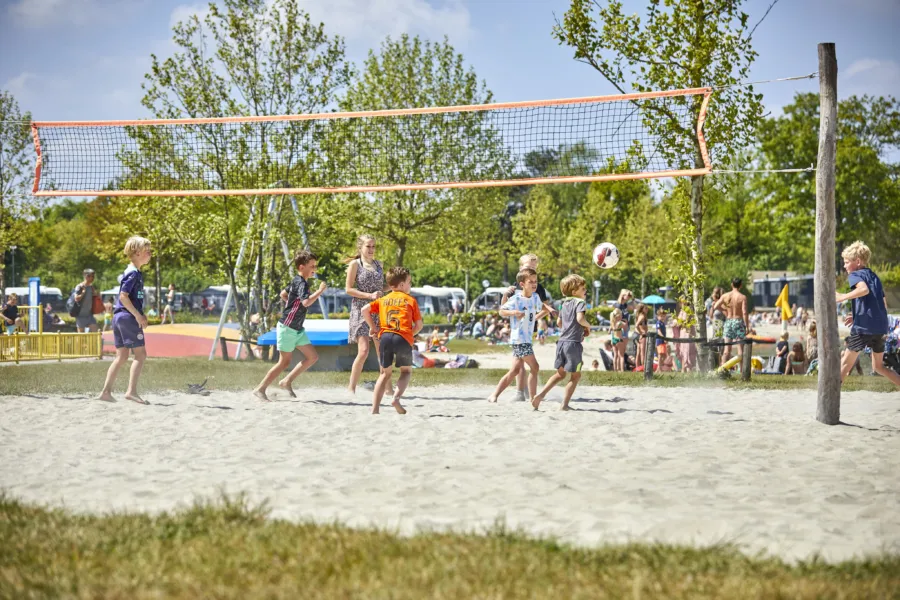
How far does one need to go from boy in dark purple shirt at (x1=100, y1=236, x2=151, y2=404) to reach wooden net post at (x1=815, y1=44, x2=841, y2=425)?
6503mm

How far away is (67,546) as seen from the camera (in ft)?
13.5

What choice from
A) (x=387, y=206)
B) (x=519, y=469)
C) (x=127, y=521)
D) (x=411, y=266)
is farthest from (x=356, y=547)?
(x=411, y=266)

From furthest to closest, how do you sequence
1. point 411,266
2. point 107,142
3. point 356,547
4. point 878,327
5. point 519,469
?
point 411,266, point 107,142, point 878,327, point 519,469, point 356,547

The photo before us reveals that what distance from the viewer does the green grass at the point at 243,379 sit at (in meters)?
12.0

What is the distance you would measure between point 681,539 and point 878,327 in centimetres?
603

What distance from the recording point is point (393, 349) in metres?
9.01

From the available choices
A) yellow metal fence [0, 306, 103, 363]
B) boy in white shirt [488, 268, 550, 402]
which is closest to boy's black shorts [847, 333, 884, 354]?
boy in white shirt [488, 268, 550, 402]

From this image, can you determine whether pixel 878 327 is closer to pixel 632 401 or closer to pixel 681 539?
pixel 632 401

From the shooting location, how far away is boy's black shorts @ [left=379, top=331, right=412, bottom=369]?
8.99 metres

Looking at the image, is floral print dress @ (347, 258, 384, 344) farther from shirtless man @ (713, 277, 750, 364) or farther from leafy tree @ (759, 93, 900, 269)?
leafy tree @ (759, 93, 900, 269)

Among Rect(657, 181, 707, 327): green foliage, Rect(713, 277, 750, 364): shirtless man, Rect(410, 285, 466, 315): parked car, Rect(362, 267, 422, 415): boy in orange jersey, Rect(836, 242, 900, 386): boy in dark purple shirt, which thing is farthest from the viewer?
Rect(410, 285, 466, 315): parked car

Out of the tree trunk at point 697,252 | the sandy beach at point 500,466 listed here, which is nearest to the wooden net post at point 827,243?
the sandy beach at point 500,466

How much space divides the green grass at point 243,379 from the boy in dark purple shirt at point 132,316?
1463 mm

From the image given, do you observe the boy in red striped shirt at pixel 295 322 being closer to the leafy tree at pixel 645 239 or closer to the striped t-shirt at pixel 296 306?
the striped t-shirt at pixel 296 306
